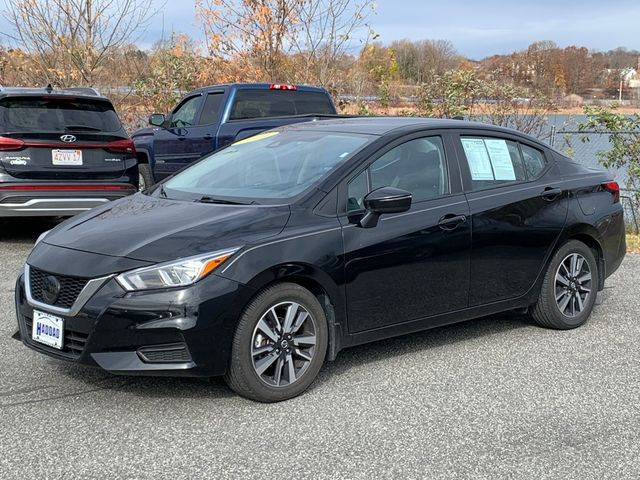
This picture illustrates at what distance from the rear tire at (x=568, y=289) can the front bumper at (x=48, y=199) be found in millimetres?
5120

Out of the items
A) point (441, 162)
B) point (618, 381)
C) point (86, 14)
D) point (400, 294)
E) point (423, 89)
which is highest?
point (86, 14)

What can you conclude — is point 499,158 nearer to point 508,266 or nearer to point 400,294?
point 508,266

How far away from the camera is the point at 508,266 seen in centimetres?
530

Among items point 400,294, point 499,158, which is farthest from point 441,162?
point 400,294

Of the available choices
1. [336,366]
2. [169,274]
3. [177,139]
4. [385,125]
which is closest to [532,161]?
[385,125]

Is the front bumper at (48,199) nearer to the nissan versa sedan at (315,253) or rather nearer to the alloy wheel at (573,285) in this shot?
the nissan versa sedan at (315,253)

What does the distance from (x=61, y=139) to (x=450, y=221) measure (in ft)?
16.8

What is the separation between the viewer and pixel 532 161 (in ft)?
18.8

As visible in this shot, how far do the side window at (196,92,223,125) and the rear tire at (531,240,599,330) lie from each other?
5.55 metres

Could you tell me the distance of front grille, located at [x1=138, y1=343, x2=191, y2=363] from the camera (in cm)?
389

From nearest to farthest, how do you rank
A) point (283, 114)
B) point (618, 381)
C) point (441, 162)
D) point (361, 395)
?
point (361, 395), point (618, 381), point (441, 162), point (283, 114)

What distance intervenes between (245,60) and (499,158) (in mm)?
11122

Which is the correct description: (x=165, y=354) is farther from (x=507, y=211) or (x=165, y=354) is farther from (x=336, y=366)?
(x=507, y=211)

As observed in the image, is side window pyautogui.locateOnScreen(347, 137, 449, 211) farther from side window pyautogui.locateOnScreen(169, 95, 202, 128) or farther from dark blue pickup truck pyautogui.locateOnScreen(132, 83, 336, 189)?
side window pyautogui.locateOnScreen(169, 95, 202, 128)
